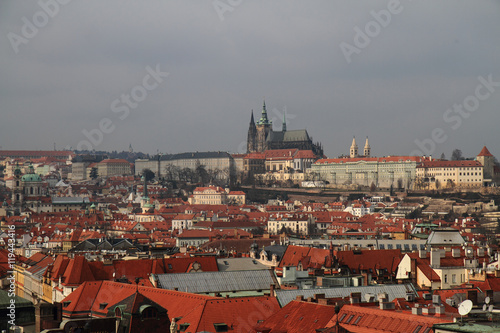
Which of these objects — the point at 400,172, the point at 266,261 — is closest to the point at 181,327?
the point at 266,261

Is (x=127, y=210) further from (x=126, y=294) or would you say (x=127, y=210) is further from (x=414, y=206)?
(x=126, y=294)

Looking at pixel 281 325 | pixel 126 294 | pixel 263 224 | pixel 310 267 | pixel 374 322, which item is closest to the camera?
pixel 374 322

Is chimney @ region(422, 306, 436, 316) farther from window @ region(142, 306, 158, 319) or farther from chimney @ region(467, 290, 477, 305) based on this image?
window @ region(142, 306, 158, 319)

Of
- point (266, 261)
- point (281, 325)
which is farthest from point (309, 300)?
point (266, 261)

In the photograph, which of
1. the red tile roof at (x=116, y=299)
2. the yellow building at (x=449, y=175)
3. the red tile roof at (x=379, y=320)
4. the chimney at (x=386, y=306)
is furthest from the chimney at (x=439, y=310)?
the yellow building at (x=449, y=175)

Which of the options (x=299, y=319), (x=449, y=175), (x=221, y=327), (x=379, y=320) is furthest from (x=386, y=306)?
(x=449, y=175)

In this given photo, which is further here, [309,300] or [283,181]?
[283,181]

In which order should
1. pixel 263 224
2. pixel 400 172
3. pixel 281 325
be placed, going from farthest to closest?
pixel 400 172 → pixel 263 224 → pixel 281 325
